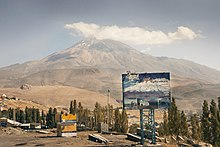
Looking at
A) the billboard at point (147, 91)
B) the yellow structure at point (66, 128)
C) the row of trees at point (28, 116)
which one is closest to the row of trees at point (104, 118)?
the row of trees at point (28, 116)

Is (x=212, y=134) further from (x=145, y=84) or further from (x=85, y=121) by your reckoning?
(x=85, y=121)

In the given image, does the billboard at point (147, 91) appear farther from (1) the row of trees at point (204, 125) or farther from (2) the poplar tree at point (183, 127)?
(2) the poplar tree at point (183, 127)

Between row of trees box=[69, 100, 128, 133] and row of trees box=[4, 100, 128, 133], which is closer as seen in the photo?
row of trees box=[69, 100, 128, 133]

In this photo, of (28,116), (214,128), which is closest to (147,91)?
(214,128)

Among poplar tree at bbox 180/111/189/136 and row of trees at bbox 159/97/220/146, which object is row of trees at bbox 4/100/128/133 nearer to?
row of trees at bbox 159/97/220/146

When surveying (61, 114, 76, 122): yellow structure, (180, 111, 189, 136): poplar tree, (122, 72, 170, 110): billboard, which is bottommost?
(180, 111, 189, 136): poplar tree

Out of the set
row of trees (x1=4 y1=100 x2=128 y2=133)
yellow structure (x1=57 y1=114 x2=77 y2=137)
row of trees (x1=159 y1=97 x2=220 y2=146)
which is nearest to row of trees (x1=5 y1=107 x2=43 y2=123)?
row of trees (x1=4 y1=100 x2=128 y2=133)

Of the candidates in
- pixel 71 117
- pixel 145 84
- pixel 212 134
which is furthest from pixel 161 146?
pixel 71 117

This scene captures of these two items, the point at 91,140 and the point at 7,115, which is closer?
the point at 91,140
